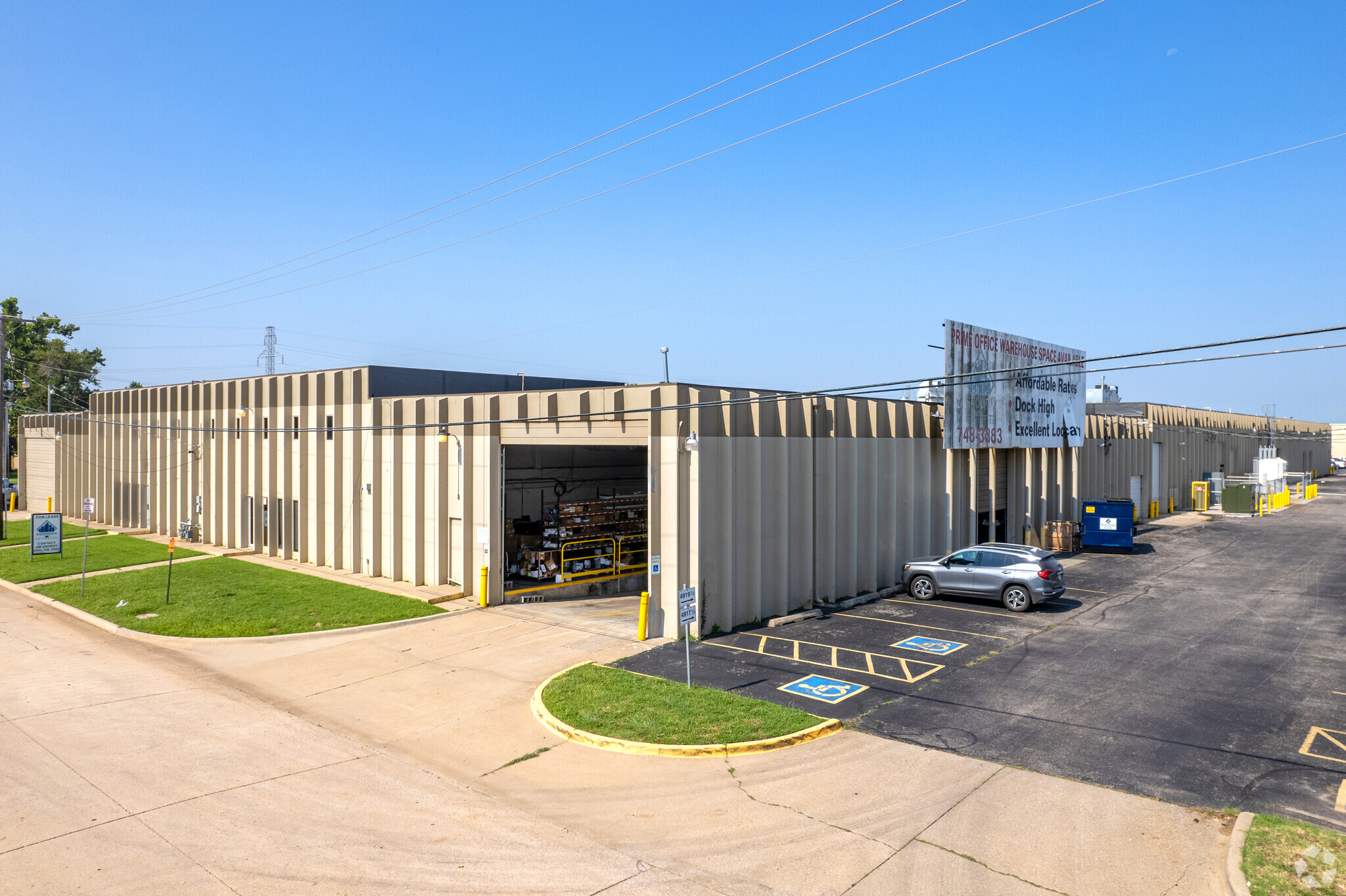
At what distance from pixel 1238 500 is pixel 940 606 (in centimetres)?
3477

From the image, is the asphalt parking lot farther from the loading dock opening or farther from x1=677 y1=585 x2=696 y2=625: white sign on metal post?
the loading dock opening

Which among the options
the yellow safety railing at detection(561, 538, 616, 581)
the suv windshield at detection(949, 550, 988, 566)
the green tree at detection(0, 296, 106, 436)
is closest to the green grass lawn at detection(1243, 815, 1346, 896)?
the suv windshield at detection(949, 550, 988, 566)

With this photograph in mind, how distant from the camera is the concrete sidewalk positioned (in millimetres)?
7805

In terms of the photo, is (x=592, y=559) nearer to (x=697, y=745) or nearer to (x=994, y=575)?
(x=994, y=575)

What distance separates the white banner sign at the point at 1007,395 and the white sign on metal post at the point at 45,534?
29528 millimetres

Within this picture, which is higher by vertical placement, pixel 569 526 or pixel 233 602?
pixel 569 526

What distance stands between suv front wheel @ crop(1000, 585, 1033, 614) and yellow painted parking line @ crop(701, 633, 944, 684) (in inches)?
239

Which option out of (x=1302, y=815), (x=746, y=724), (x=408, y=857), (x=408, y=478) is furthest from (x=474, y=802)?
(x=408, y=478)

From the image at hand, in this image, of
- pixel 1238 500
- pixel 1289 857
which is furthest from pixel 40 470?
pixel 1238 500

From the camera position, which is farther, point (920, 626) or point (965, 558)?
point (965, 558)

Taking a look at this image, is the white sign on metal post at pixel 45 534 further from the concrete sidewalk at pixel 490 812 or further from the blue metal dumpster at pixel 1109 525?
the blue metal dumpster at pixel 1109 525

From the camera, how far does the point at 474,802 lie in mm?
9641

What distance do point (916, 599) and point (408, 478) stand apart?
1494 cm

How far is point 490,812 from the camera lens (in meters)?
9.37
